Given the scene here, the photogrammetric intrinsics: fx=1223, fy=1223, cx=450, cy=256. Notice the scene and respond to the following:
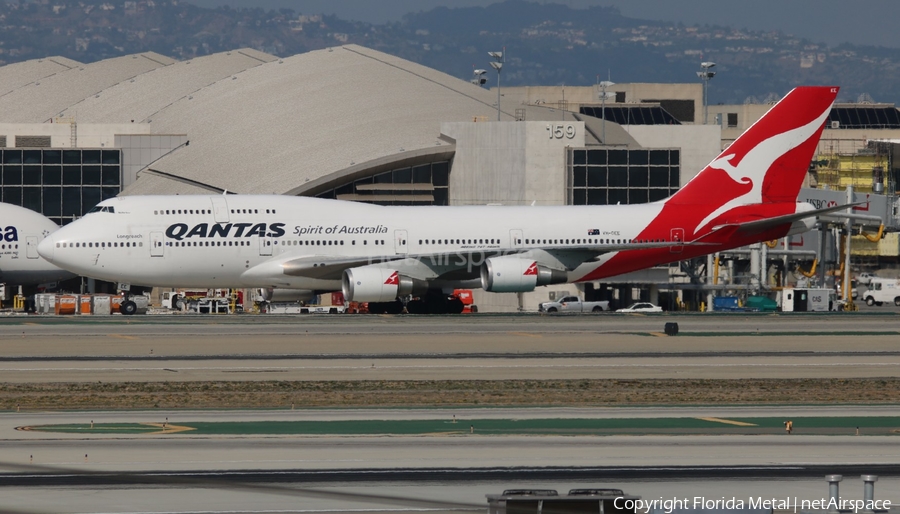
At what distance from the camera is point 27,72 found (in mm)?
130875

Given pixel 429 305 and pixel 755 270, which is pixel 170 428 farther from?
pixel 755 270

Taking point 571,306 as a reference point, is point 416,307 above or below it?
above

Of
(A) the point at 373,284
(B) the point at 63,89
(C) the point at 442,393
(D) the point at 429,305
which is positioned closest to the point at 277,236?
(A) the point at 373,284

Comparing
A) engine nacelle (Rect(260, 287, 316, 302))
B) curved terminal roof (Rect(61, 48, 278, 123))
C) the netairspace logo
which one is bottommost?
the netairspace logo

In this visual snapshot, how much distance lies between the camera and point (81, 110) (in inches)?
4405

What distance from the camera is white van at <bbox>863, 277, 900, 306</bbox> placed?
3585 inches

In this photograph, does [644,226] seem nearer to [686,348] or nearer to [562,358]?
[686,348]

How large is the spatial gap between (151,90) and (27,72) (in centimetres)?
2787

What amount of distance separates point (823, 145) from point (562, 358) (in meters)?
131

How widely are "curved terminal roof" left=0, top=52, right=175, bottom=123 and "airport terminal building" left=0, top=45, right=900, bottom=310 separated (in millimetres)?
10108

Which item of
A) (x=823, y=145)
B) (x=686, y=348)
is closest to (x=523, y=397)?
(x=686, y=348)

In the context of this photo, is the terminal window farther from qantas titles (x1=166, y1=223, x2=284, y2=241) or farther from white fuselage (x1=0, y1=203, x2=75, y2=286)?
qantas titles (x1=166, y1=223, x2=284, y2=241)

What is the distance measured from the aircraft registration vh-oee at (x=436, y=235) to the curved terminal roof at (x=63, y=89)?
6667 cm

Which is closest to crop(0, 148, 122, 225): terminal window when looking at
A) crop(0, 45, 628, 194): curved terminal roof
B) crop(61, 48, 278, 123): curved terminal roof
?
Answer: crop(0, 45, 628, 194): curved terminal roof
